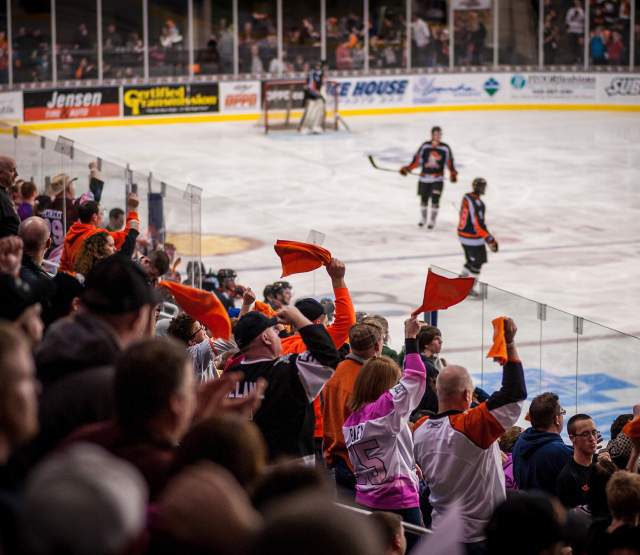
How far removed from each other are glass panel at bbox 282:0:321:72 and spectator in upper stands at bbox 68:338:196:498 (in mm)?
28791

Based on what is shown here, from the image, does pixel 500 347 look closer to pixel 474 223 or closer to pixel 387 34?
pixel 474 223

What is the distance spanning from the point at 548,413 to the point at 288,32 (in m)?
26.8

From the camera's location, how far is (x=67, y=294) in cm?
548

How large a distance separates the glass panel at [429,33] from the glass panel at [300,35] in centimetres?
259

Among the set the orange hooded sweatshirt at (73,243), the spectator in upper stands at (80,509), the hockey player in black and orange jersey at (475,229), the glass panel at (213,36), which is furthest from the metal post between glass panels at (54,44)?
the spectator in upper stands at (80,509)

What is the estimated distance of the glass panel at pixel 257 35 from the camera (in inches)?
1217

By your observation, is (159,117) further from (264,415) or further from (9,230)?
(264,415)

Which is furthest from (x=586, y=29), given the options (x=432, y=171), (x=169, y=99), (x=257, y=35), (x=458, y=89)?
(x=432, y=171)

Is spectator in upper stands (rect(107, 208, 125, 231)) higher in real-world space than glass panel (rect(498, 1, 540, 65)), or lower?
lower

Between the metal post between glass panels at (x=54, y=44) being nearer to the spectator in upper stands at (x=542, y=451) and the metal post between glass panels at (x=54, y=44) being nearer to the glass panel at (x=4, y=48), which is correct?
the glass panel at (x=4, y=48)

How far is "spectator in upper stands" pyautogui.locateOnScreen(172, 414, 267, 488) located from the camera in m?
2.80

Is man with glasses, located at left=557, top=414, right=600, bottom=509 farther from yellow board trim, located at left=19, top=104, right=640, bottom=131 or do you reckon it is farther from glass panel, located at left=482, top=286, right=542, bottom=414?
yellow board trim, located at left=19, top=104, right=640, bottom=131

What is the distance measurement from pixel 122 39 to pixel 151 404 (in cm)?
2794

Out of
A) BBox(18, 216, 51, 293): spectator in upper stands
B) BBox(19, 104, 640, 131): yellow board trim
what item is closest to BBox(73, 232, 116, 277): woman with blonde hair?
BBox(18, 216, 51, 293): spectator in upper stands
